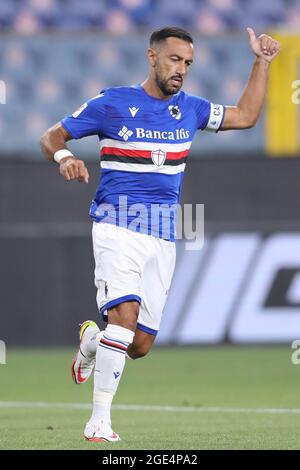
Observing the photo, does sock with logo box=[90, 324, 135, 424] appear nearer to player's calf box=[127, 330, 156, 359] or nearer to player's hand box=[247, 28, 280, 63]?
player's calf box=[127, 330, 156, 359]

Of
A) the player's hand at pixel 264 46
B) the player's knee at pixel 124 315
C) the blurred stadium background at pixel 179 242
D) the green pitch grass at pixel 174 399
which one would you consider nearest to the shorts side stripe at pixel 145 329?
the player's knee at pixel 124 315

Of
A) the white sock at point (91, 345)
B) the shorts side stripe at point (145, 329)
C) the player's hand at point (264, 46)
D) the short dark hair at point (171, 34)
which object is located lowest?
the white sock at point (91, 345)

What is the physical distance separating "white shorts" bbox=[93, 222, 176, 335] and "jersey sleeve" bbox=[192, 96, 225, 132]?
744 millimetres

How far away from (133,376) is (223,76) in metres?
5.35

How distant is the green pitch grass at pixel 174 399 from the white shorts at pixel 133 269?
0.70 m

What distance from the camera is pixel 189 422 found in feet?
26.0

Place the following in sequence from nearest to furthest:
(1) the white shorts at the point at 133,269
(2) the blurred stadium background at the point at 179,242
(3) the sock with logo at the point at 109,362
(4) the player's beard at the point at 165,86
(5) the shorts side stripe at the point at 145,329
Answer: (3) the sock with logo at the point at 109,362
(1) the white shorts at the point at 133,269
(4) the player's beard at the point at 165,86
(5) the shorts side stripe at the point at 145,329
(2) the blurred stadium background at the point at 179,242

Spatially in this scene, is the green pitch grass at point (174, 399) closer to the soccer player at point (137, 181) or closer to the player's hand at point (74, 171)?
the soccer player at point (137, 181)

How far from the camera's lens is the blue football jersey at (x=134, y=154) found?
23.6 feet

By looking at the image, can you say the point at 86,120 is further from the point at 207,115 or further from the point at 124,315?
the point at 124,315

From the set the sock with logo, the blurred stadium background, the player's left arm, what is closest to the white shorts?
the sock with logo

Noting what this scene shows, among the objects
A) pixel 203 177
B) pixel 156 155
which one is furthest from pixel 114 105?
pixel 203 177

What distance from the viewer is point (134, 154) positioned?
23.8 feet

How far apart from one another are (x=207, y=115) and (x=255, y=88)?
1.05 feet
